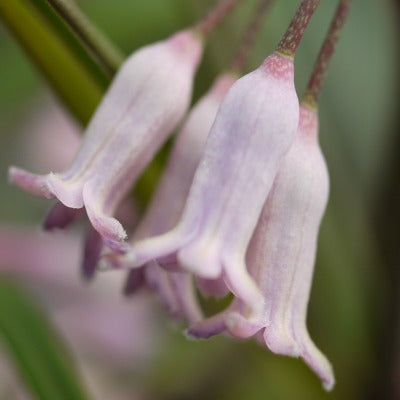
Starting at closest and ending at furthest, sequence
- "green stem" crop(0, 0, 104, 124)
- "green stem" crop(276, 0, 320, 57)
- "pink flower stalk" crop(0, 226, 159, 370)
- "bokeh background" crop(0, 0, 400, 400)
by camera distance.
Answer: "green stem" crop(276, 0, 320, 57) < "green stem" crop(0, 0, 104, 124) < "bokeh background" crop(0, 0, 400, 400) < "pink flower stalk" crop(0, 226, 159, 370)

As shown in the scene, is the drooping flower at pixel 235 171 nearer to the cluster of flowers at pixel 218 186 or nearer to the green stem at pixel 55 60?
the cluster of flowers at pixel 218 186

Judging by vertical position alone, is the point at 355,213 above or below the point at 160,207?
below

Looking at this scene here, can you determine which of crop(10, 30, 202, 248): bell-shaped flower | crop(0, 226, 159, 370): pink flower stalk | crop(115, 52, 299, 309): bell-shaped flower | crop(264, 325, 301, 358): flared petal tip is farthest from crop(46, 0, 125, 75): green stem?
Result: crop(0, 226, 159, 370): pink flower stalk

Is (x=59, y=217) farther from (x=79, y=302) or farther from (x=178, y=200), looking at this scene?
(x=79, y=302)

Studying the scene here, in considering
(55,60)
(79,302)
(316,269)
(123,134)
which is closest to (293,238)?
(123,134)

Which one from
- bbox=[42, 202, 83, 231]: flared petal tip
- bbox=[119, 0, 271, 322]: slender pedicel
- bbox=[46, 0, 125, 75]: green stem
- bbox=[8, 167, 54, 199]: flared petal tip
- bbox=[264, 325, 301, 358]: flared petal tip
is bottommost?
bbox=[264, 325, 301, 358]: flared petal tip

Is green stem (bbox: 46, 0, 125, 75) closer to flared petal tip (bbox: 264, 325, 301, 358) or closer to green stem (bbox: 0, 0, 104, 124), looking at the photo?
green stem (bbox: 0, 0, 104, 124)

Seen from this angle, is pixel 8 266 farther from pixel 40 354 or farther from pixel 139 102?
pixel 139 102

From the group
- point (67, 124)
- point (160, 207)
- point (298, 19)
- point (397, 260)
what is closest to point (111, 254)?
point (160, 207)

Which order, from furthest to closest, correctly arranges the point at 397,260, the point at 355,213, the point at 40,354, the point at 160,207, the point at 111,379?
the point at 111,379, the point at 355,213, the point at 397,260, the point at 40,354, the point at 160,207
